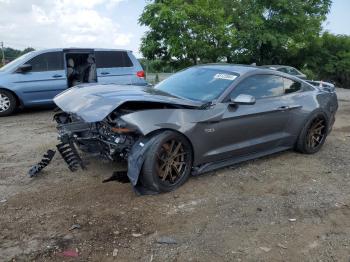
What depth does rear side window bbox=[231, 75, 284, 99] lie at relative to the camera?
5.28 m

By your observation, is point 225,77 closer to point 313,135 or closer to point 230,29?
point 313,135

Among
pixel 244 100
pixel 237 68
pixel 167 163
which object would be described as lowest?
pixel 167 163

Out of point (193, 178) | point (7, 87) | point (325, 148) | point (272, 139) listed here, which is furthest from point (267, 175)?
point (7, 87)

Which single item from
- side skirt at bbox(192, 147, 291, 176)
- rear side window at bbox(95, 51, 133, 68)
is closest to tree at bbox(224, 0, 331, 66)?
rear side window at bbox(95, 51, 133, 68)

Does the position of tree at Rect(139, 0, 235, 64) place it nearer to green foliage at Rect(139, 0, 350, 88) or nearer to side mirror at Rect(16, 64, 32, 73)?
green foliage at Rect(139, 0, 350, 88)

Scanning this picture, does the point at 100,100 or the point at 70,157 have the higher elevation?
the point at 100,100

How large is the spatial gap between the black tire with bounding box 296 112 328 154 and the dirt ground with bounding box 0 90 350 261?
1.70 ft

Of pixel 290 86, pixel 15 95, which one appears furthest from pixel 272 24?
pixel 290 86

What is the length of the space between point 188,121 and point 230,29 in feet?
51.9

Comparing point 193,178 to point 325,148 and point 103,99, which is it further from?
point 325,148

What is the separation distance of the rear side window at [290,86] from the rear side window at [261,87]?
10cm

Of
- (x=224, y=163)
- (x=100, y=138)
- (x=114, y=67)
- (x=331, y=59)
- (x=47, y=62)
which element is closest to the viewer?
(x=100, y=138)

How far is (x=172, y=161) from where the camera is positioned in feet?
15.0

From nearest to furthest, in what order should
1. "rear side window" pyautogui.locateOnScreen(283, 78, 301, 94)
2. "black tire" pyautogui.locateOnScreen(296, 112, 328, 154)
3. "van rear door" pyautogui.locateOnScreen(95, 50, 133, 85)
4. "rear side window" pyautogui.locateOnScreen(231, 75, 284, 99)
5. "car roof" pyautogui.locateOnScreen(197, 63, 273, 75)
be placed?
"rear side window" pyautogui.locateOnScreen(231, 75, 284, 99) → "car roof" pyautogui.locateOnScreen(197, 63, 273, 75) → "rear side window" pyautogui.locateOnScreen(283, 78, 301, 94) → "black tire" pyautogui.locateOnScreen(296, 112, 328, 154) → "van rear door" pyautogui.locateOnScreen(95, 50, 133, 85)
